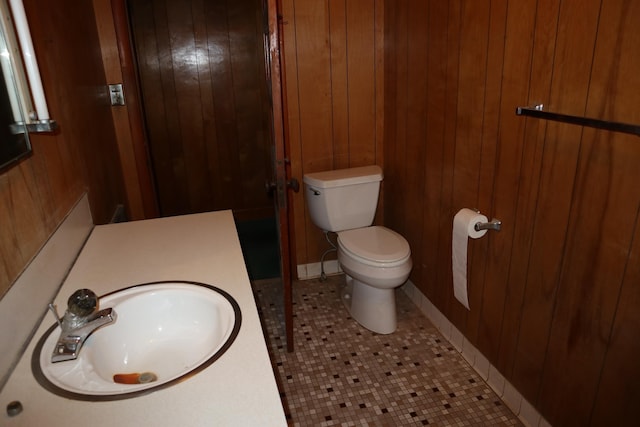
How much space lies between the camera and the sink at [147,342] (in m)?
0.91

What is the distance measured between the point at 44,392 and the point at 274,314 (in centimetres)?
191

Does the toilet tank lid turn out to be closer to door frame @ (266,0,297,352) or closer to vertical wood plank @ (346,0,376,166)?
vertical wood plank @ (346,0,376,166)

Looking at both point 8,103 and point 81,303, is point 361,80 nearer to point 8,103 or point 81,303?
point 8,103

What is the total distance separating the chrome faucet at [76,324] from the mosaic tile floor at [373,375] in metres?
1.19

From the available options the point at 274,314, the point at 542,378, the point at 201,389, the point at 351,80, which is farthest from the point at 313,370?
the point at 351,80

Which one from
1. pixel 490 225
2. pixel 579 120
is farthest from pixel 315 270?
pixel 579 120

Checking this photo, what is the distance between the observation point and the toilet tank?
2625 mm

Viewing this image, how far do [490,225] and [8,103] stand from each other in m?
1.69

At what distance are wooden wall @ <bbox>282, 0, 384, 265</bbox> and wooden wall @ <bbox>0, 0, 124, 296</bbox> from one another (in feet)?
3.43

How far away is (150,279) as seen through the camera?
4.22 ft

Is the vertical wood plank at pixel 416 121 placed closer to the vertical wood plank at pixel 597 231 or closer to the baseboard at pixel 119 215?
the vertical wood plank at pixel 597 231

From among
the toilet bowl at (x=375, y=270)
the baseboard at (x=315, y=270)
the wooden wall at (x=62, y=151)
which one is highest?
the wooden wall at (x=62, y=151)

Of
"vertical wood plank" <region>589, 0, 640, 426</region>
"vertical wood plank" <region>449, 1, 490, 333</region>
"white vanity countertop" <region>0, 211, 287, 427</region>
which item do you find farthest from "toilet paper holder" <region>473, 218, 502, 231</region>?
"white vanity countertop" <region>0, 211, 287, 427</region>

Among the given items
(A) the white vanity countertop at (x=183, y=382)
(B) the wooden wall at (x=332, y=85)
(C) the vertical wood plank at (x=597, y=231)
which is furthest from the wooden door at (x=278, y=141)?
(C) the vertical wood plank at (x=597, y=231)
